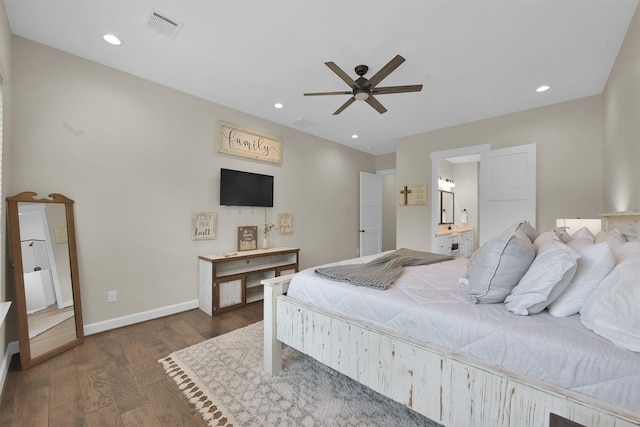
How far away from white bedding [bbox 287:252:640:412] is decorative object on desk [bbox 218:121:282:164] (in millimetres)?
2599

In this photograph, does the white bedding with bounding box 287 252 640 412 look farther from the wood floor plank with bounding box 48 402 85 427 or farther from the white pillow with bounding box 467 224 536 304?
the wood floor plank with bounding box 48 402 85 427

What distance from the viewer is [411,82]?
2945mm

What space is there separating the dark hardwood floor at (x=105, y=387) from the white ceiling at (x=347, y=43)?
271 cm

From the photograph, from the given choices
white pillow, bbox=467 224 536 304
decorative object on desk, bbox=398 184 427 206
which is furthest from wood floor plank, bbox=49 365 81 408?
decorative object on desk, bbox=398 184 427 206

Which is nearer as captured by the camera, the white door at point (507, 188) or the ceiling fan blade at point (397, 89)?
the ceiling fan blade at point (397, 89)

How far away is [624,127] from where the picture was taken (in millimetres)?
2283

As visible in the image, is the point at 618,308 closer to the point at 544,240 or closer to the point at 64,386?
the point at 544,240

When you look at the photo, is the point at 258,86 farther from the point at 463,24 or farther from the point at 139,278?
the point at 139,278

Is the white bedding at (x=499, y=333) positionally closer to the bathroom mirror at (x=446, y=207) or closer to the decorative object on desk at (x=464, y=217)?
the bathroom mirror at (x=446, y=207)

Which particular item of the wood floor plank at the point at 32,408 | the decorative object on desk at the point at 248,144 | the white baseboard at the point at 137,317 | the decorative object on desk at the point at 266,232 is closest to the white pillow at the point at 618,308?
the wood floor plank at the point at 32,408

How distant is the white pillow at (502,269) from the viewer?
131 centimetres

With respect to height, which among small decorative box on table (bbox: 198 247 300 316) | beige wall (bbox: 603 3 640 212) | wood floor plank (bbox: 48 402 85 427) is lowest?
wood floor plank (bbox: 48 402 85 427)

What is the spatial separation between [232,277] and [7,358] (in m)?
1.84

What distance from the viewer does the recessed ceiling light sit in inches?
87.9
